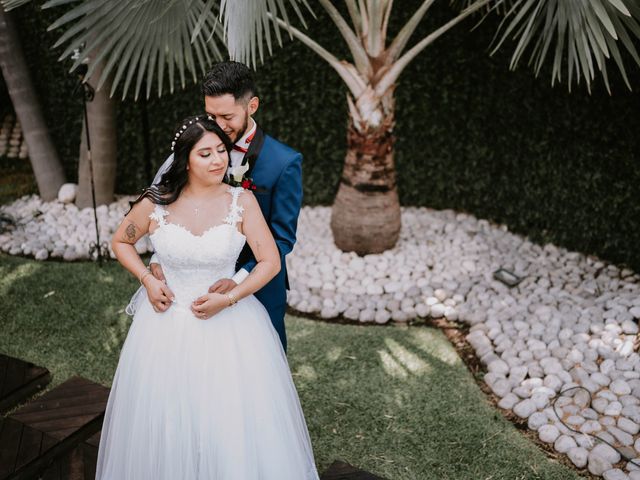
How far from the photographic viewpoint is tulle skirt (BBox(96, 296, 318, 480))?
2.38 metres

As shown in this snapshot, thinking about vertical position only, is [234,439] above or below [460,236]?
above

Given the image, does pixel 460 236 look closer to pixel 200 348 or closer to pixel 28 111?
pixel 200 348

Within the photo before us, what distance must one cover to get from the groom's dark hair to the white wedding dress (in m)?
0.42

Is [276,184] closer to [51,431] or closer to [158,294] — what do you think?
A: [158,294]

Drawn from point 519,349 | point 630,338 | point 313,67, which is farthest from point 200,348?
point 313,67

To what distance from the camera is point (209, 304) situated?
235 centimetres

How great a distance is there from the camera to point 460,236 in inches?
231

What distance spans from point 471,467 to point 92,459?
2.00 m

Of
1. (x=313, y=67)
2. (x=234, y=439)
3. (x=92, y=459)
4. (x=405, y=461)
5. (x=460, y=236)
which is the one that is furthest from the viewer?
(x=313, y=67)

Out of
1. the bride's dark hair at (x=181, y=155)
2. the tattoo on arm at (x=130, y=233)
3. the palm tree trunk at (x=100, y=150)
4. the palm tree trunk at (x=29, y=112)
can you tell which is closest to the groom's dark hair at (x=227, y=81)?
the bride's dark hair at (x=181, y=155)

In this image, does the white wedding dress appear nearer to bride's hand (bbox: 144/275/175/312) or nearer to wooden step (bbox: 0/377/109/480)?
bride's hand (bbox: 144/275/175/312)

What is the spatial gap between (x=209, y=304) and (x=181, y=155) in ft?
1.94

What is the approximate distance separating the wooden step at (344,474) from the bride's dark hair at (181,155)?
150cm

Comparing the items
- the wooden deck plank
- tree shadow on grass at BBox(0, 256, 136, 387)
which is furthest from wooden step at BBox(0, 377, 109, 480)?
tree shadow on grass at BBox(0, 256, 136, 387)
